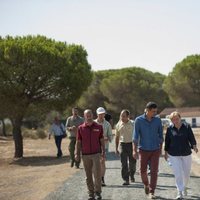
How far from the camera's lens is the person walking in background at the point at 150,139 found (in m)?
10.3

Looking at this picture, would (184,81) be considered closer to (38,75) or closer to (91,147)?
(38,75)

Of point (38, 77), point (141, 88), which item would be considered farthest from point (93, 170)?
point (141, 88)

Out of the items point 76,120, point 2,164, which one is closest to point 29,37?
point 2,164

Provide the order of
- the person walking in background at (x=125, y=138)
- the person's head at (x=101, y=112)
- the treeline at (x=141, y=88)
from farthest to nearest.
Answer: the treeline at (x=141, y=88) → the person walking in background at (x=125, y=138) → the person's head at (x=101, y=112)

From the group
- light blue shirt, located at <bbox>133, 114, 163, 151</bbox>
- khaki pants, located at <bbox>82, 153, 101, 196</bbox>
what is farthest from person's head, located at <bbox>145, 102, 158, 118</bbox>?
khaki pants, located at <bbox>82, 153, 101, 196</bbox>

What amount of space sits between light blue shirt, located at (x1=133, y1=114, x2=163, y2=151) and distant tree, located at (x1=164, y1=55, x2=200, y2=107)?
63127 mm

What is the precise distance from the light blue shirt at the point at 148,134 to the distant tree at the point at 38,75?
1742 centimetres

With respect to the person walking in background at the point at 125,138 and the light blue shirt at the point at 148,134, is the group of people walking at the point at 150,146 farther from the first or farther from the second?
the person walking in background at the point at 125,138

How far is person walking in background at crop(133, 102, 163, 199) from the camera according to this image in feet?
33.7

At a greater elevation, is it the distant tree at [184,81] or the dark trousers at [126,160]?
the distant tree at [184,81]

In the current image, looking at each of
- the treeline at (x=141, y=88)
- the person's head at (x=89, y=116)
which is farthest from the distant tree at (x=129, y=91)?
the person's head at (x=89, y=116)

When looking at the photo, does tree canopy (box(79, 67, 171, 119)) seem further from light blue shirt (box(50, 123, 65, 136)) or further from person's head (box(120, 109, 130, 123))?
person's head (box(120, 109, 130, 123))

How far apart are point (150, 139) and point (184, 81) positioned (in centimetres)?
6360

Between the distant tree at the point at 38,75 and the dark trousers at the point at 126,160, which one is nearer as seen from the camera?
the dark trousers at the point at 126,160
